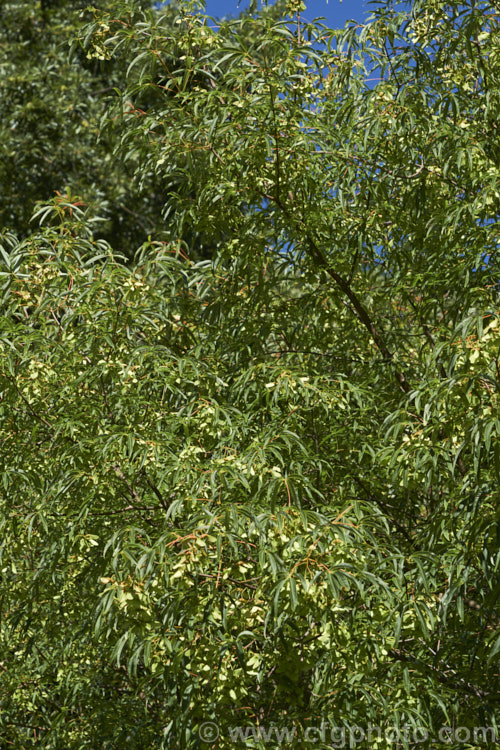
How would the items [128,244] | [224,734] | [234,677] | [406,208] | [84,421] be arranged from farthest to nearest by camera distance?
[128,244] < [406,208] < [84,421] < [224,734] < [234,677]

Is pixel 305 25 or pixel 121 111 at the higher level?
pixel 305 25

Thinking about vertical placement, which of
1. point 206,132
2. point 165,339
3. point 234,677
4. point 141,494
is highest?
point 206,132

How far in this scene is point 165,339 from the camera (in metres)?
3.27

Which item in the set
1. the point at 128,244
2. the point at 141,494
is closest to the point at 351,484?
the point at 141,494

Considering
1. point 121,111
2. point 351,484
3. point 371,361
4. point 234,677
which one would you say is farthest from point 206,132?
point 234,677

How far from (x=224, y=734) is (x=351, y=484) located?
100 cm

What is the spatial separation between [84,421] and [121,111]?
1.34m

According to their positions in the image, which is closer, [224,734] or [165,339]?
[224,734]

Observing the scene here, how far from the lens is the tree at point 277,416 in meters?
2.25

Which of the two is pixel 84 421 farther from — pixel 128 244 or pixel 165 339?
pixel 128 244

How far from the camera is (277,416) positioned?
112 inches

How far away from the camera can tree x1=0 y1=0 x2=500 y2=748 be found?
2.25 metres

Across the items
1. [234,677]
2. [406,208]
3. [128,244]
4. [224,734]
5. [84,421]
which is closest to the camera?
[234,677]

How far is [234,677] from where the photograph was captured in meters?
2.23
